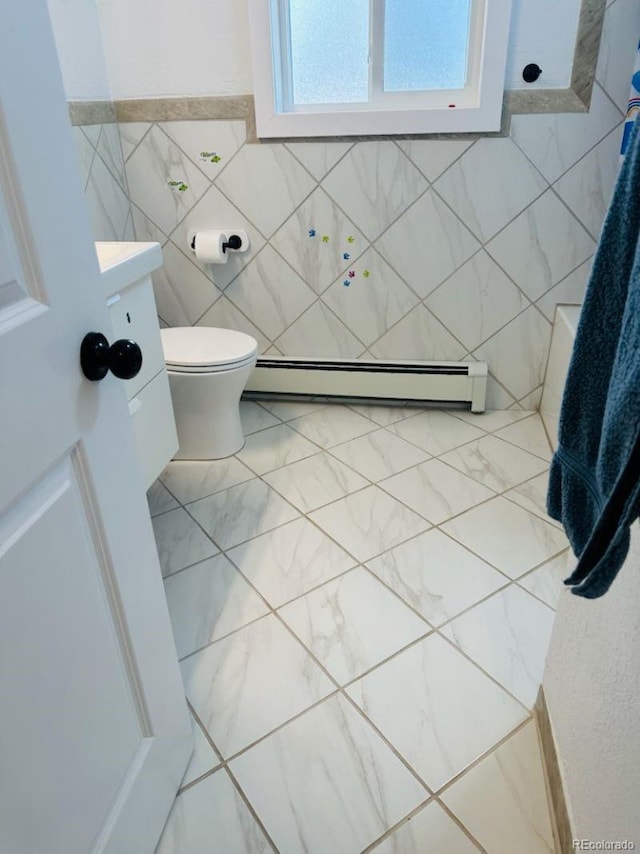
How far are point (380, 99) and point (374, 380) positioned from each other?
1068 mm

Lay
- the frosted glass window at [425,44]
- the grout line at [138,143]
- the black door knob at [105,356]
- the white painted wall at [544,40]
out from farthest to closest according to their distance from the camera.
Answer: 1. the grout line at [138,143]
2. the frosted glass window at [425,44]
3. the white painted wall at [544,40]
4. the black door knob at [105,356]

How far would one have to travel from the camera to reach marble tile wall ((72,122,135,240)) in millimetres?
2053

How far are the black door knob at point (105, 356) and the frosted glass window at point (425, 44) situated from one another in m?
1.89

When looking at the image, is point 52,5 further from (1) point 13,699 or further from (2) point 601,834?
(2) point 601,834

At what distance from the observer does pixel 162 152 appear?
2.27 m

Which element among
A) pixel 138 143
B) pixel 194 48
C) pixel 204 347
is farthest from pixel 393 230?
pixel 138 143

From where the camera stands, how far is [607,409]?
0.54 meters

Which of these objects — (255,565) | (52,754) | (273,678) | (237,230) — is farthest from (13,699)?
(237,230)

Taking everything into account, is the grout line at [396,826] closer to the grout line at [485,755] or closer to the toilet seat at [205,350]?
the grout line at [485,755]

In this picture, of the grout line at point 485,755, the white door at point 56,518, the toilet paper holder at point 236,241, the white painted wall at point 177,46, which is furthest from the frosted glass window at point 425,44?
the grout line at point 485,755

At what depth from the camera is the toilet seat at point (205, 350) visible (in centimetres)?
192

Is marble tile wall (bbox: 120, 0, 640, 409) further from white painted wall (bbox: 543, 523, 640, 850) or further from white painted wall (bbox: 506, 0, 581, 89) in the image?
white painted wall (bbox: 543, 523, 640, 850)

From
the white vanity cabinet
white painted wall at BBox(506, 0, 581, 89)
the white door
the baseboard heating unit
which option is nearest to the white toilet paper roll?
the baseboard heating unit

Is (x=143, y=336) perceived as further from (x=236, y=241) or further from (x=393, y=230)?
(x=393, y=230)
